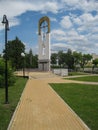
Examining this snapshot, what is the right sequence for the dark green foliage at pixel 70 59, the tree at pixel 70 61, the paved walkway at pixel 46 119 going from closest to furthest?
1. the paved walkway at pixel 46 119
2. the dark green foliage at pixel 70 59
3. the tree at pixel 70 61

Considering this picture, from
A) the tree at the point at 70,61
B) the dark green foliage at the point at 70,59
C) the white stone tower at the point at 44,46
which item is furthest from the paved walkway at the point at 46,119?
the tree at the point at 70,61

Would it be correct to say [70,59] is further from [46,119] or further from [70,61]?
[46,119]

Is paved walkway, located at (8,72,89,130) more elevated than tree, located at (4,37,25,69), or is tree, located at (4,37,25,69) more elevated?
tree, located at (4,37,25,69)

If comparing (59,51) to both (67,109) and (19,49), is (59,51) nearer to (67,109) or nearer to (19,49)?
(19,49)

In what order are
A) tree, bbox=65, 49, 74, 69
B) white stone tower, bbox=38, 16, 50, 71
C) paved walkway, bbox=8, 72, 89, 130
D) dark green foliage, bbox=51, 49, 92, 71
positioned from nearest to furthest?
1. paved walkway, bbox=8, 72, 89, 130
2. white stone tower, bbox=38, 16, 50, 71
3. dark green foliage, bbox=51, 49, 92, 71
4. tree, bbox=65, 49, 74, 69

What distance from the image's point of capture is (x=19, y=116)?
9.96m

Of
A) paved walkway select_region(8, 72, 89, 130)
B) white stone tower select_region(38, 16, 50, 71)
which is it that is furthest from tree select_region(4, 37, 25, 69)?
paved walkway select_region(8, 72, 89, 130)

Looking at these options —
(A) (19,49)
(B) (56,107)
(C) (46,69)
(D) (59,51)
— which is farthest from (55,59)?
(B) (56,107)

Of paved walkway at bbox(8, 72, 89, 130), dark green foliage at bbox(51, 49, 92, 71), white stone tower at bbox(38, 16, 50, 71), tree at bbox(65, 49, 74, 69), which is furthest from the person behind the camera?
tree at bbox(65, 49, 74, 69)

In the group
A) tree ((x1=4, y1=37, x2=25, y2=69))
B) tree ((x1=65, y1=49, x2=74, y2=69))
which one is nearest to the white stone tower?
tree ((x1=4, y1=37, x2=25, y2=69))

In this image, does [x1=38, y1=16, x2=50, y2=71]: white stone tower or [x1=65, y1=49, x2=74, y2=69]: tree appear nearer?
[x1=38, y1=16, x2=50, y2=71]: white stone tower

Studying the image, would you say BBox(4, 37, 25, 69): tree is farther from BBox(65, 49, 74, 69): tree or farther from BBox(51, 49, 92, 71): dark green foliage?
BBox(51, 49, 92, 71): dark green foliage

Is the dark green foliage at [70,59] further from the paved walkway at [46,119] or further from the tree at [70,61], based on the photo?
the paved walkway at [46,119]

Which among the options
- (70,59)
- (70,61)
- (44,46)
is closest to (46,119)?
(44,46)
